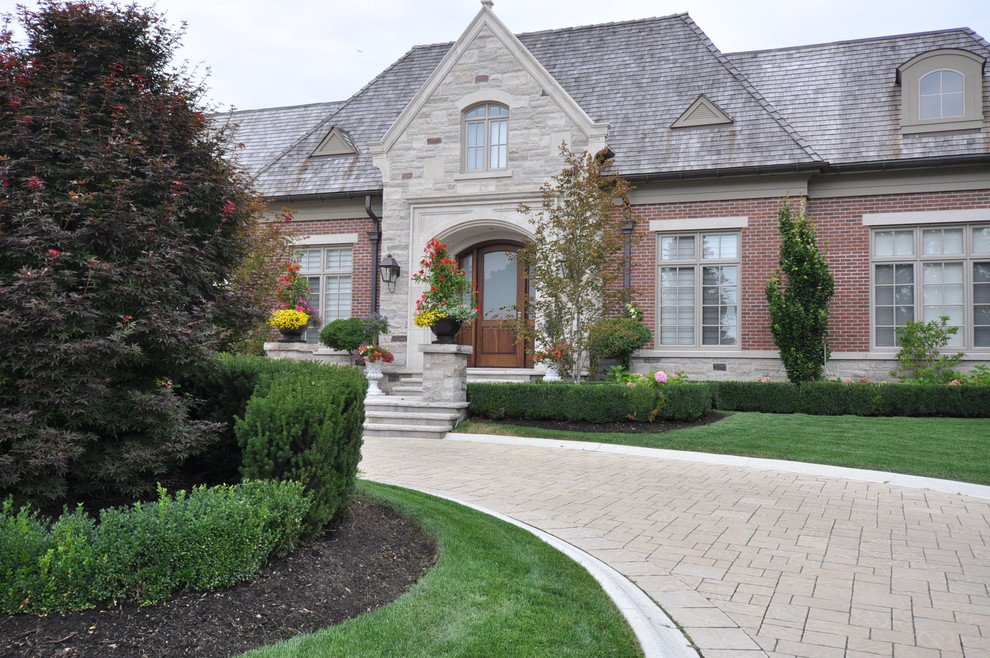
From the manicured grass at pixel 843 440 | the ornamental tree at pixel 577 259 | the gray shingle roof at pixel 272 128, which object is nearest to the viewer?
the manicured grass at pixel 843 440

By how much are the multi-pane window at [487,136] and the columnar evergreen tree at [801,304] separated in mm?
5465

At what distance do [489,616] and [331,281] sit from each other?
13.9 metres

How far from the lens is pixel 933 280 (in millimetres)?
13305

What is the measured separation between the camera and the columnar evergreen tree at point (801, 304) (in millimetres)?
12930

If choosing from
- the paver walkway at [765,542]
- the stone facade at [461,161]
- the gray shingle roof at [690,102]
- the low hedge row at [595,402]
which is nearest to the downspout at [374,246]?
the gray shingle roof at [690,102]

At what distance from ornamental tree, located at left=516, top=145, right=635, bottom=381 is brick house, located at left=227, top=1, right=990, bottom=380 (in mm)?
1758

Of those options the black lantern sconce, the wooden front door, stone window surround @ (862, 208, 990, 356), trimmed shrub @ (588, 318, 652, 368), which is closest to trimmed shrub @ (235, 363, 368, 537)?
trimmed shrub @ (588, 318, 652, 368)

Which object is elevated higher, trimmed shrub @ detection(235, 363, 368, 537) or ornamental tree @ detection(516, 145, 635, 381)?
ornamental tree @ detection(516, 145, 635, 381)

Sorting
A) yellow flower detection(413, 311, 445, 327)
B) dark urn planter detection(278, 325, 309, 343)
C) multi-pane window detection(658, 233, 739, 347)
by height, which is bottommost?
dark urn planter detection(278, 325, 309, 343)

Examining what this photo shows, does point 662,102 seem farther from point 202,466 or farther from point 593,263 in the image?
point 202,466

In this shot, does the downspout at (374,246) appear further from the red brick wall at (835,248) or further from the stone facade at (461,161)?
the red brick wall at (835,248)

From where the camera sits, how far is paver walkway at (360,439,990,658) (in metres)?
3.58

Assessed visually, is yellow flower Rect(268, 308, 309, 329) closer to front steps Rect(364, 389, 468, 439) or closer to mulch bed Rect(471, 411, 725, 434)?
front steps Rect(364, 389, 468, 439)

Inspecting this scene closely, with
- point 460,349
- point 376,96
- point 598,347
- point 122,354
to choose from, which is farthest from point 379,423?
point 376,96
